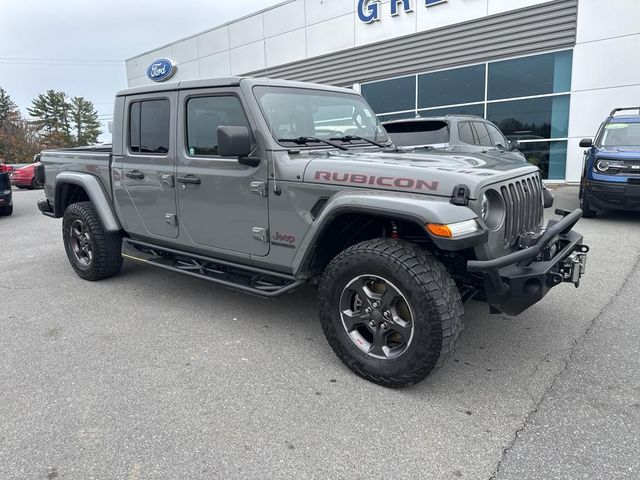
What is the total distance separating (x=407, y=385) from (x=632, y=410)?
122cm

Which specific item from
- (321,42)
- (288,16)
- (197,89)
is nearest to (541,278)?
(197,89)

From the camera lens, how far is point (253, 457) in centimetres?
234

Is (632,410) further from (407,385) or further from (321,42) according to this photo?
(321,42)

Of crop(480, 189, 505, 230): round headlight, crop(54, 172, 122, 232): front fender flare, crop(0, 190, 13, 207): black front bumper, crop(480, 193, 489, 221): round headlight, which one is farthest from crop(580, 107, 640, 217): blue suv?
crop(0, 190, 13, 207): black front bumper

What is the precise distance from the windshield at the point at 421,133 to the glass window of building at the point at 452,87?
753 cm

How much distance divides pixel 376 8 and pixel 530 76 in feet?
18.0

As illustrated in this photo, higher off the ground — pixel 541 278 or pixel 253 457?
pixel 541 278

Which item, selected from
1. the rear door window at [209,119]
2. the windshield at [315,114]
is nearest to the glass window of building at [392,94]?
the windshield at [315,114]

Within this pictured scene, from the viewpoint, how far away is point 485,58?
45.1ft

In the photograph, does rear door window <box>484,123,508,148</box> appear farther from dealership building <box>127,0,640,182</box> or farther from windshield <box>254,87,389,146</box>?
dealership building <box>127,0,640,182</box>

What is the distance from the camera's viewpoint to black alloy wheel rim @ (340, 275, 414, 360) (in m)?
2.90

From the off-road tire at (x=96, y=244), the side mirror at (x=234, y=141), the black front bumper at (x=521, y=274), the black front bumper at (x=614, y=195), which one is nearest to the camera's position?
the black front bumper at (x=521, y=274)

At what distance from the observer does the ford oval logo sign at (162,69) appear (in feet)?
74.0

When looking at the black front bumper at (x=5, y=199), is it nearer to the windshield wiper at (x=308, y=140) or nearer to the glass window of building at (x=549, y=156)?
the windshield wiper at (x=308, y=140)
